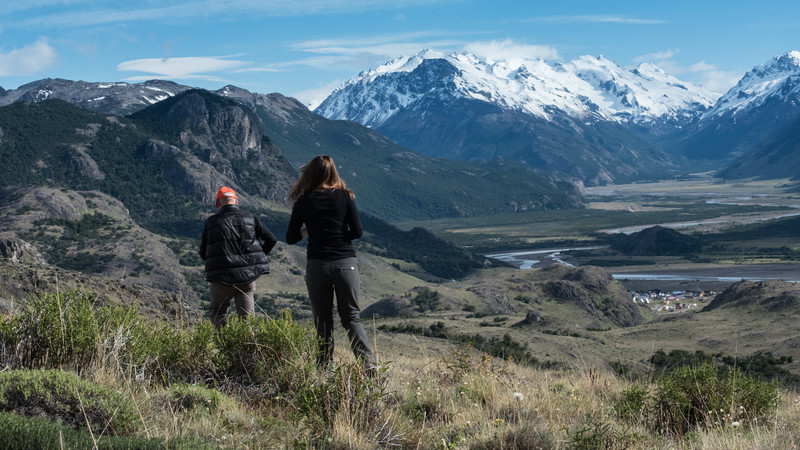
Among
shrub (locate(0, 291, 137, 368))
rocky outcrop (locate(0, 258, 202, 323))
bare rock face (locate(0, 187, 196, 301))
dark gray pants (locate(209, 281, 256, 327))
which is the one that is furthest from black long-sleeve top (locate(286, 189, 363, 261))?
bare rock face (locate(0, 187, 196, 301))

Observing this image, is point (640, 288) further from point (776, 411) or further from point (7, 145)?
point (7, 145)

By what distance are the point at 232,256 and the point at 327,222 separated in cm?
186

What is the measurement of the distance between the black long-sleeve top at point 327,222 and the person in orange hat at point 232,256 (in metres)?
1.26

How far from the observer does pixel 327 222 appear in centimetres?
831

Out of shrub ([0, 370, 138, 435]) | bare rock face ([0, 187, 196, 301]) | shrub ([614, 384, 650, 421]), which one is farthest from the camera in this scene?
bare rock face ([0, 187, 196, 301])

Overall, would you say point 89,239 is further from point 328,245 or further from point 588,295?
point 328,245

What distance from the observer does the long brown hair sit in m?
8.47

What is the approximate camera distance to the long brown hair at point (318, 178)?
8.47 m

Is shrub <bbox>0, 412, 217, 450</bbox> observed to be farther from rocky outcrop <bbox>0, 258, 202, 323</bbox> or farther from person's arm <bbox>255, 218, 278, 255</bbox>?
rocky outcrop <bbox>0, 258, 202, 323</bbox>

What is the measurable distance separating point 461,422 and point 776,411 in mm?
3385

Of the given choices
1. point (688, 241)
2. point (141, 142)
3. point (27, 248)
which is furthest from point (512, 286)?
point (141, 142)

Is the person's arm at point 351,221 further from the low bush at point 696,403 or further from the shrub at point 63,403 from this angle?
the low bush at point 696,403

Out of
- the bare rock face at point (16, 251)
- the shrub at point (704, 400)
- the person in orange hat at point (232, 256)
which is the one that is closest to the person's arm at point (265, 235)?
the person in orange hat at point (232, 256)

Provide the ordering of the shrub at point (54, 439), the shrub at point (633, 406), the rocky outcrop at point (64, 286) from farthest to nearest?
the rocky outcrop at point (64, 286), the shrub at point (633, 406), the shrub at point (54, 439)
